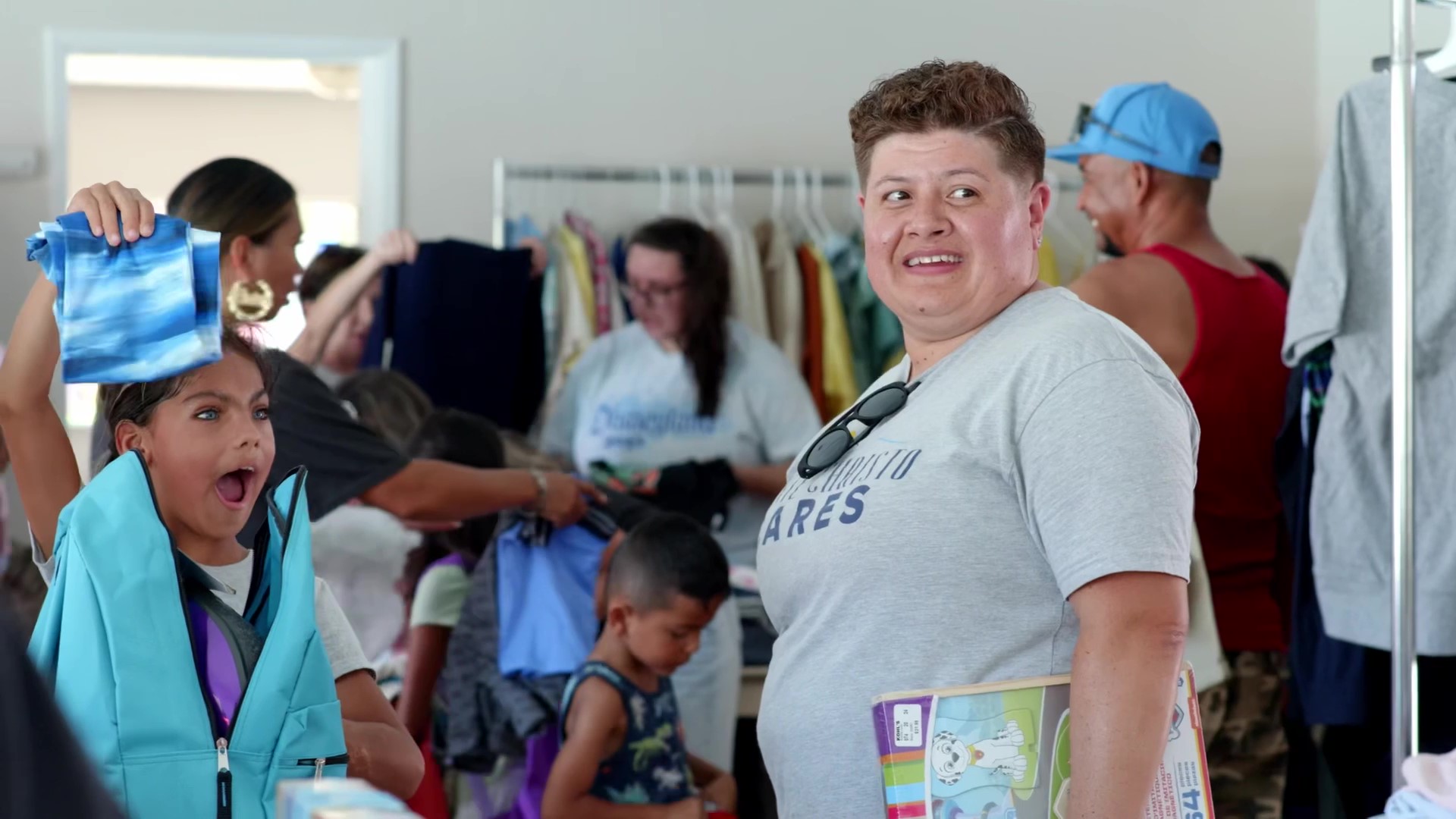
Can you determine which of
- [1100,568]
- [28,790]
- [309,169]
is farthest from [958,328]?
[309,169]

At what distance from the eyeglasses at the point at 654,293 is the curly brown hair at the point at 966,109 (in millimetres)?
2515

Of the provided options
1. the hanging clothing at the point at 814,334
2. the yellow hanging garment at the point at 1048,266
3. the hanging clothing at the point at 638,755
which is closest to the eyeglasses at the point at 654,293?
the hanging clothing at the point at 814,334

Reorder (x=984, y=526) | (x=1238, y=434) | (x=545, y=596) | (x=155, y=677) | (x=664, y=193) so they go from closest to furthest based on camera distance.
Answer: (x=155, y=677)
(x=984, y=526)
(x=1238, y=434)
(x=545, y=596)
(x=664, y=193)

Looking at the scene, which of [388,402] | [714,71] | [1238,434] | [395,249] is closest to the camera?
[1238,434]

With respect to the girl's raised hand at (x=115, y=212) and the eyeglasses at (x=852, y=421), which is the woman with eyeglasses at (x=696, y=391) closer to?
the eyeglasses at (x=852, y=421)

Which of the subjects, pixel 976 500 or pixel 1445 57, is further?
pixel 1445 57

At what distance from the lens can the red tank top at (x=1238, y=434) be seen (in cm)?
276

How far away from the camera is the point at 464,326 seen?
421cm

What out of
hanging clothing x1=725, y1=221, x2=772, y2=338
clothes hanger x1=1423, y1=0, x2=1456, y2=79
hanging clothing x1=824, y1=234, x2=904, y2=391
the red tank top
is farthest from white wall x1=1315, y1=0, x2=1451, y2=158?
clothes hanger x1=1423, y1=0, x2=1456, y2=79

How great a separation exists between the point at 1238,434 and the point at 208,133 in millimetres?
8967

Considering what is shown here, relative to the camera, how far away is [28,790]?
0.65 meters

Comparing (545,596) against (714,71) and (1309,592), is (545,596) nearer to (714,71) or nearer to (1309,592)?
(1309,592)

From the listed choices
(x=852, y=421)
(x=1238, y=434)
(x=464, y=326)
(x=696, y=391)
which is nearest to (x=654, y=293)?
(x=696, y=391)

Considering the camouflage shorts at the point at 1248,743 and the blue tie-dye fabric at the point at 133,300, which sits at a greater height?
the blue tie-dye fabric at the point at 133,300
